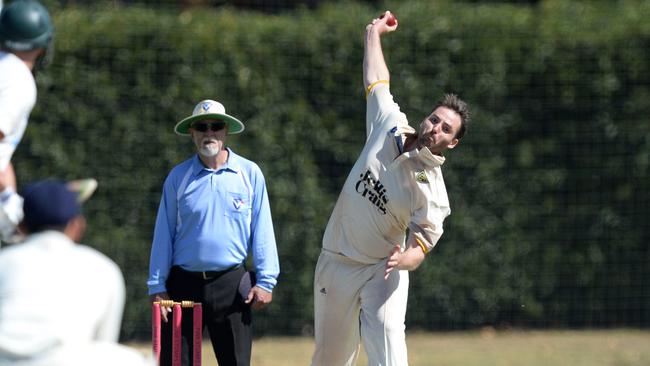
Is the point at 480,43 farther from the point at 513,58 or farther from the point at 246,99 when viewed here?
the point at 246,99

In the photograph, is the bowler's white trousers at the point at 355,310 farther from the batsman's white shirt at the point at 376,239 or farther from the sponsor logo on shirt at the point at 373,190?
the sponsor logo on shirt at the point at 373,190

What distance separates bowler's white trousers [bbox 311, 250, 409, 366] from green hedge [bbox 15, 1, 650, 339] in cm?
357

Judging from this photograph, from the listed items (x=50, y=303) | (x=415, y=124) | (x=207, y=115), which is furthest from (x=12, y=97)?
(x=415, y=124)

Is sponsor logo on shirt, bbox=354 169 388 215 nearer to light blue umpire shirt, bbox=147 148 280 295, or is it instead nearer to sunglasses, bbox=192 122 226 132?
light blue umpire shirt, bbox=147 148 280 295

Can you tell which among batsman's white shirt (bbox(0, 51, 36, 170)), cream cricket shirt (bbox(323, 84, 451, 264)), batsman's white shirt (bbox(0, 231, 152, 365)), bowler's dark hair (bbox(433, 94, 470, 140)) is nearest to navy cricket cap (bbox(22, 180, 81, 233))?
batsman's white shirt (bbox(0, 231, 152, 365))

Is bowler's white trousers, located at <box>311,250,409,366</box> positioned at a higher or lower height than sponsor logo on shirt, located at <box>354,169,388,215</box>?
lower

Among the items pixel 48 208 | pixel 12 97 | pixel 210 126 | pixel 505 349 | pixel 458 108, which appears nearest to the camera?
pixel 48 208

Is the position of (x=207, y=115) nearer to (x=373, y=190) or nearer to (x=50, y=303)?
(x=373, y=190)

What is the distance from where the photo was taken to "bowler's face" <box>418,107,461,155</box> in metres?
6.38

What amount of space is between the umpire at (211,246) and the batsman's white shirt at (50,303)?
2308mm

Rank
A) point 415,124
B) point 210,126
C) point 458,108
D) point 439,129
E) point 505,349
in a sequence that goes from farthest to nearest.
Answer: point 415,124, point 505,349, point 210,126, point 458,108, point 439,129

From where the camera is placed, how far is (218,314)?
658cm

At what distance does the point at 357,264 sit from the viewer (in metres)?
6.63

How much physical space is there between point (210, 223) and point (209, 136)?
1.59 ft
